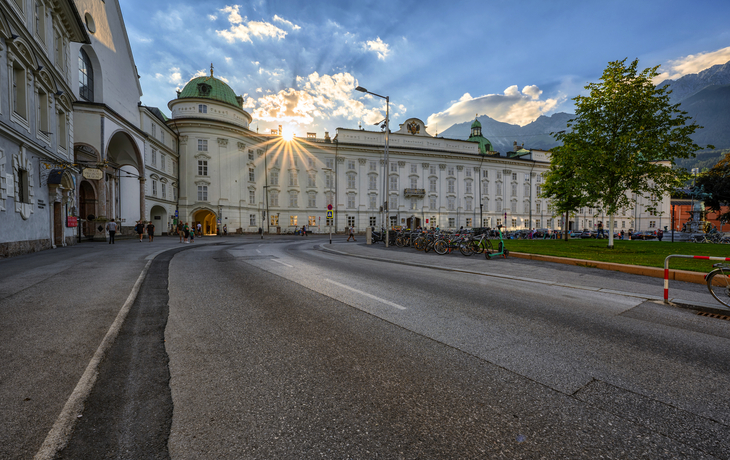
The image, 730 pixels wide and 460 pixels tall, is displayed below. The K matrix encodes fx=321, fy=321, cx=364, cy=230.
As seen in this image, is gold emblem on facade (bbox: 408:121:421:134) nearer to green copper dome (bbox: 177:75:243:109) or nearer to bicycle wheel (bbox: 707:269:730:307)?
green copper dome (bbox: 177:75:243:109)

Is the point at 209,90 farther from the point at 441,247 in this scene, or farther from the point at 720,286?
the point at 720,286

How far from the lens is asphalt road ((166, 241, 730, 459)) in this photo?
202cm

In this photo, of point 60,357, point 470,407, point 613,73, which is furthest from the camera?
point 613,73

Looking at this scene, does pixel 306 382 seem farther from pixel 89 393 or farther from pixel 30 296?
pixel 30 296

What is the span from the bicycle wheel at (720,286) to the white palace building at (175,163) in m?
14.3

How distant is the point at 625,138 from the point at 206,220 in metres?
52.6

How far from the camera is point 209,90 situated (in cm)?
4475

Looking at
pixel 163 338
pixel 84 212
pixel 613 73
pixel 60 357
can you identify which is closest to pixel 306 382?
pixel 163 338

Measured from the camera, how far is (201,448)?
76.8 inches

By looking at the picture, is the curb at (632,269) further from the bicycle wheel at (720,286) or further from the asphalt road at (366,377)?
the asphalt road at (366,377)

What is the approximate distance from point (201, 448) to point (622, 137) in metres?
19.4

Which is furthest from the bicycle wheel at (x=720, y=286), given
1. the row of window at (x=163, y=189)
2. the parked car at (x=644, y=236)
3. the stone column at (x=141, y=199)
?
the parked car at (x=644, y=236)

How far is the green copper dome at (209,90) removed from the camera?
145 feet

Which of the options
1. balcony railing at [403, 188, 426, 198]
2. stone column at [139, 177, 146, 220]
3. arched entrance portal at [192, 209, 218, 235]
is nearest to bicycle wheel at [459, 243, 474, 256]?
stone column at [139, 177, 146, 220]
